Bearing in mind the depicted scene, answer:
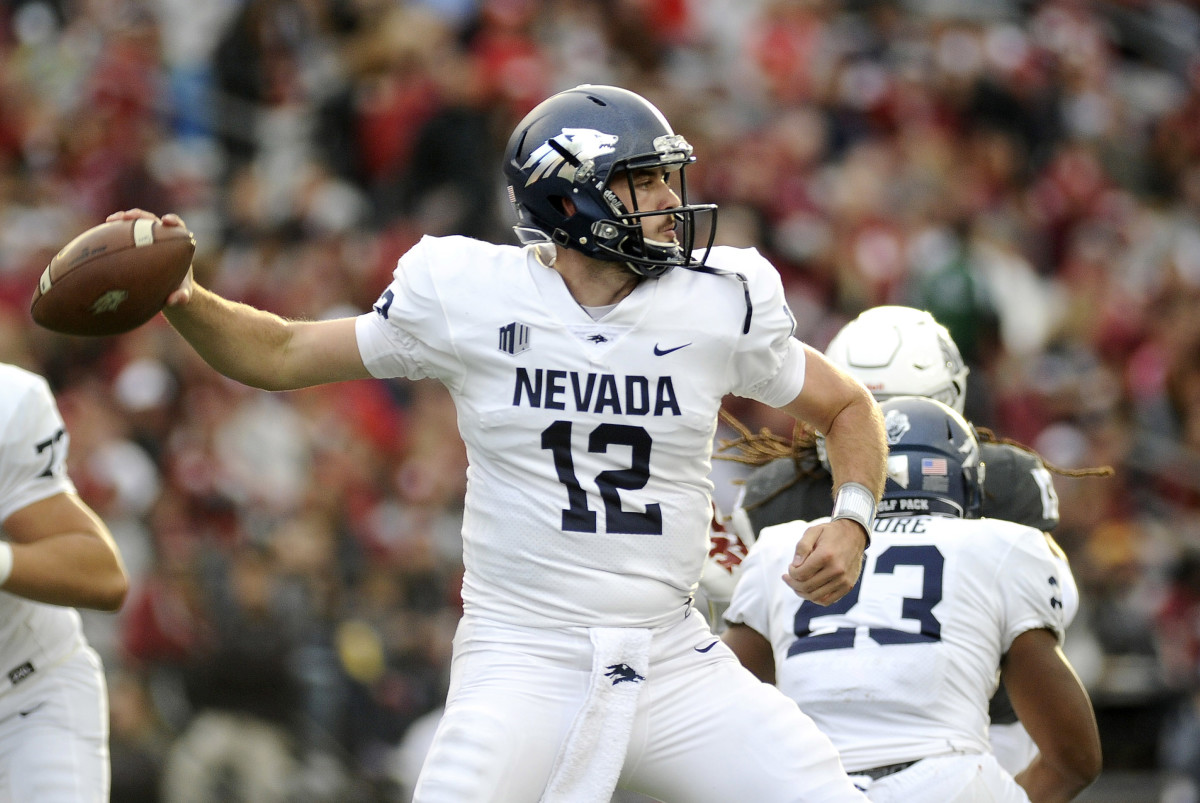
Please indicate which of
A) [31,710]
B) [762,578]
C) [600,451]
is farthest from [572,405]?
[31,710]

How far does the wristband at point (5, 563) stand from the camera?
388 cm

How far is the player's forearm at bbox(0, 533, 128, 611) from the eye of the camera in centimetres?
393

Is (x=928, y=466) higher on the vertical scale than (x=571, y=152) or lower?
lower

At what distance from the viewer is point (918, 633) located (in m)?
3.98

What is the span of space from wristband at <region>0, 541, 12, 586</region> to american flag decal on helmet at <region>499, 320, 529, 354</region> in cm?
136

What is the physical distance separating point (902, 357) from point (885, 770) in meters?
1.42

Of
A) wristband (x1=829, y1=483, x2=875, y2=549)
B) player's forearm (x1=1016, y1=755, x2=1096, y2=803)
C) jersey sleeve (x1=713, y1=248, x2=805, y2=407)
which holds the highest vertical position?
jersey sleeve (x1=713, y1=248, x2=805, y2=407)

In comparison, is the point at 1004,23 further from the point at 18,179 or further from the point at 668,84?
the point at 18,179

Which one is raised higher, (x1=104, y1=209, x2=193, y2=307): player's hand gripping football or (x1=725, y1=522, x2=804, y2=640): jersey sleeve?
(x1=104, y1=209, x2=193, y2=307): player's hand gripping football

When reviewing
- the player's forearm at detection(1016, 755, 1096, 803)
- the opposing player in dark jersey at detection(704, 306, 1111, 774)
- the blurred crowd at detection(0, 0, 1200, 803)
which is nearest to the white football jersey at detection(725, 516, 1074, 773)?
the player's forearm at detection(1016, 755, 1096, 803)

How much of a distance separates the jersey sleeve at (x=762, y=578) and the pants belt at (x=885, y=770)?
474 mm

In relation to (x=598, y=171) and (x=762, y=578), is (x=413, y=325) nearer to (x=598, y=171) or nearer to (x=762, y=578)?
(x=598, y=171)

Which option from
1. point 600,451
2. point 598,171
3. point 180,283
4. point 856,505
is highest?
point 598,171

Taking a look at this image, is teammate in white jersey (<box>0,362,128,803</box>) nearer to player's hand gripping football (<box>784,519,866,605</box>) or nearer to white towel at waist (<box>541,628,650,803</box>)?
white towel at waist (<box>541,628,650,803</box>)
